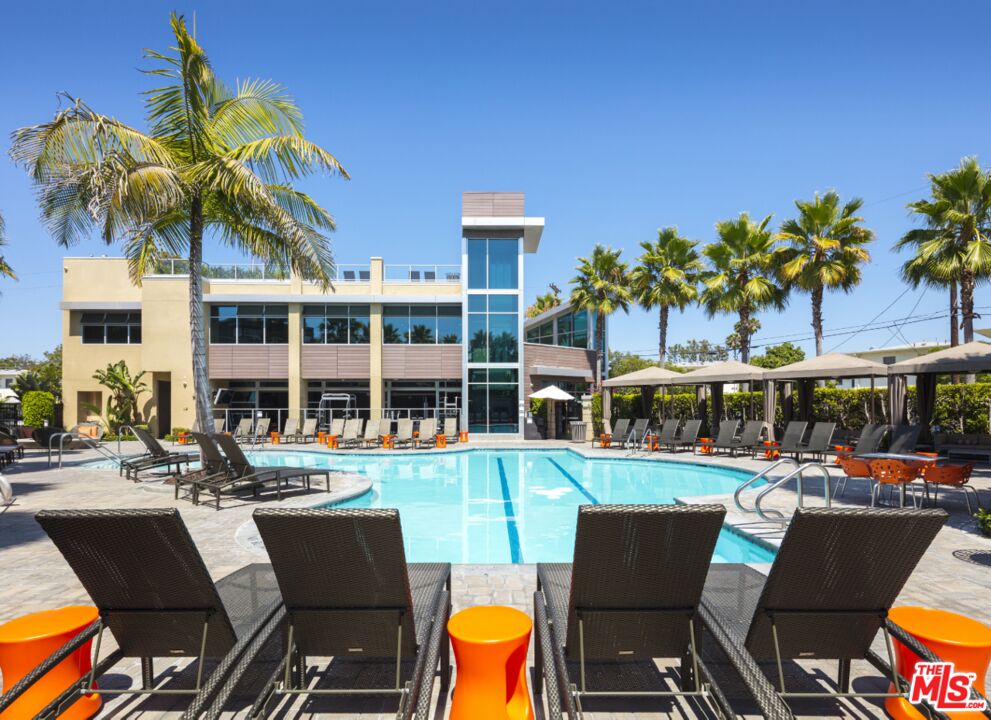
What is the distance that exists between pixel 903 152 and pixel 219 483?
2095 cm

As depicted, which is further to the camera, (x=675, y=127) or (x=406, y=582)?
(x=675, y=127)

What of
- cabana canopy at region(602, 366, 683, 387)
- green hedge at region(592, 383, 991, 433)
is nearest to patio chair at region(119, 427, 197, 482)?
cabana canopy at region(602, 366, 683, 387)

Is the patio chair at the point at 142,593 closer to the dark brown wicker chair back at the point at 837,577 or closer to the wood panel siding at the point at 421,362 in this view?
the dark brown wicker chair back at the point at 837,577

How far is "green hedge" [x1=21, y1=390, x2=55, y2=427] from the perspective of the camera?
19.4 metres

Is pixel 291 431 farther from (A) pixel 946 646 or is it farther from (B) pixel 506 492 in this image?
(A) pixel 946 646

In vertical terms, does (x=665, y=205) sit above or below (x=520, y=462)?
above

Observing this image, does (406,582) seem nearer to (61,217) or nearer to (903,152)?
(61,217)

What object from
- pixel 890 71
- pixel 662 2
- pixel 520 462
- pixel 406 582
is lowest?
pixel 520 462

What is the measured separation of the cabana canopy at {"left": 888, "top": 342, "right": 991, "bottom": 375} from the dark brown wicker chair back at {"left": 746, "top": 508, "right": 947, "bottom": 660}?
9.05m

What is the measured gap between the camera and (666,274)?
21.9 m

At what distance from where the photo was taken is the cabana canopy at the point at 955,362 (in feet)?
28.6

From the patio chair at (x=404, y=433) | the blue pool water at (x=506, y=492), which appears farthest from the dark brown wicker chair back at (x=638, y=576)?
the patio chair at (x=404, y=433)

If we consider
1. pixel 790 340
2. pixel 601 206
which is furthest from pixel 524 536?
pixel 790 340

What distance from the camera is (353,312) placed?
22859 millimetres
